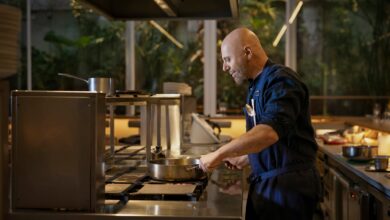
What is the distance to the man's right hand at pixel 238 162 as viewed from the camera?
2.35 metres

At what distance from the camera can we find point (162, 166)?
6.87ft

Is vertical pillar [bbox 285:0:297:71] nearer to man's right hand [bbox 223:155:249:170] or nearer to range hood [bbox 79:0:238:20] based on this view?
range hood [bbox 79:0:238:20]

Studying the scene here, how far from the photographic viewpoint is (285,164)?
2055 mm

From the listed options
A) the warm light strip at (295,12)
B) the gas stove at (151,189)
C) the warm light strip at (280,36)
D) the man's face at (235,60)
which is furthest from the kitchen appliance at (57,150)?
the warm light strip at (280,36)

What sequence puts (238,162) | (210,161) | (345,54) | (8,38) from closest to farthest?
1. (8,38)
2. (210,161)
3. (238,162)
4. (345,54)

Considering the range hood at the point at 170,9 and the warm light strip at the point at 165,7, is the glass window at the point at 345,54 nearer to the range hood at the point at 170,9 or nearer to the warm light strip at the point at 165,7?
the range hood at the point at 170,9

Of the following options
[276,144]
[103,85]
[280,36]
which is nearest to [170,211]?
[276,144]

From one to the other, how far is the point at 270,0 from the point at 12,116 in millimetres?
5115

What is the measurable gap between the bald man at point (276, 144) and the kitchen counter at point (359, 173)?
58 centimetres

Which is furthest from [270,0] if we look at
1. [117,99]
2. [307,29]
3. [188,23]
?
[117,99]

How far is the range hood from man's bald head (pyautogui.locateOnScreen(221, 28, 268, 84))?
1.03m

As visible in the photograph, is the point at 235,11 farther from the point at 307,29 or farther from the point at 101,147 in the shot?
the point at 307,29

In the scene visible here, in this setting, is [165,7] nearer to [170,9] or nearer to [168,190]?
[170,9]

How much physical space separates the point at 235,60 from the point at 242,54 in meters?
0.04
